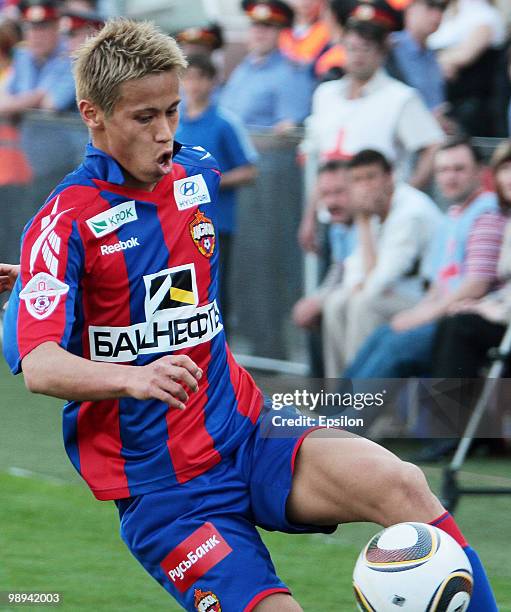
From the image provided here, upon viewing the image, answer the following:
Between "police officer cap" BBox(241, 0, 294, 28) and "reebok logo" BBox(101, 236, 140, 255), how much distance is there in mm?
5539

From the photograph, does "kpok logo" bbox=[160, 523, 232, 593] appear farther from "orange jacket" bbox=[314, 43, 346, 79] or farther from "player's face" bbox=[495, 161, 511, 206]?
"orange jacket" bbox=[314, 43, 346, 79]

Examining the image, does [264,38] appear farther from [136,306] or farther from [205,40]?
[136,306]

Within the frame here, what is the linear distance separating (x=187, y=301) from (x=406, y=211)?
12.1 ft

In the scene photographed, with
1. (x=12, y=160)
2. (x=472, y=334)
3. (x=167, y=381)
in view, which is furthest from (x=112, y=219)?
(x=12, y=160)

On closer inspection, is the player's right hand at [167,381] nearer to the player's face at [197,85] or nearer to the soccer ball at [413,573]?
the soccer ball at [413,573]

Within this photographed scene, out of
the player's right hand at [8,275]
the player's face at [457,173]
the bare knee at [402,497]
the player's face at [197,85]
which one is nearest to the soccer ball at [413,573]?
the bare knee at [402,497]

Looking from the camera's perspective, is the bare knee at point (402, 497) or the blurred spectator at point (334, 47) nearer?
the bare knee at point (402, 497)

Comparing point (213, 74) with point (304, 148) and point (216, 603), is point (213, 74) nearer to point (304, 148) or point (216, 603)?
point (304, 148)

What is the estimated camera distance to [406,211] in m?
7.41

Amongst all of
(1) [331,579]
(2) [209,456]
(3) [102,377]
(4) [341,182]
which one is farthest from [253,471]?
(4) [341,182]

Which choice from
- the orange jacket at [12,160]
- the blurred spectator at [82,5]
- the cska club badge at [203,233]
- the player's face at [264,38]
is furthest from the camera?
the blurred spectator at [82,5]

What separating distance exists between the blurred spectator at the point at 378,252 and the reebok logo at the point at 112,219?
370cm

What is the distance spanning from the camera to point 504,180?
7.00 m

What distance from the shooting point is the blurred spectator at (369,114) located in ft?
24.9
